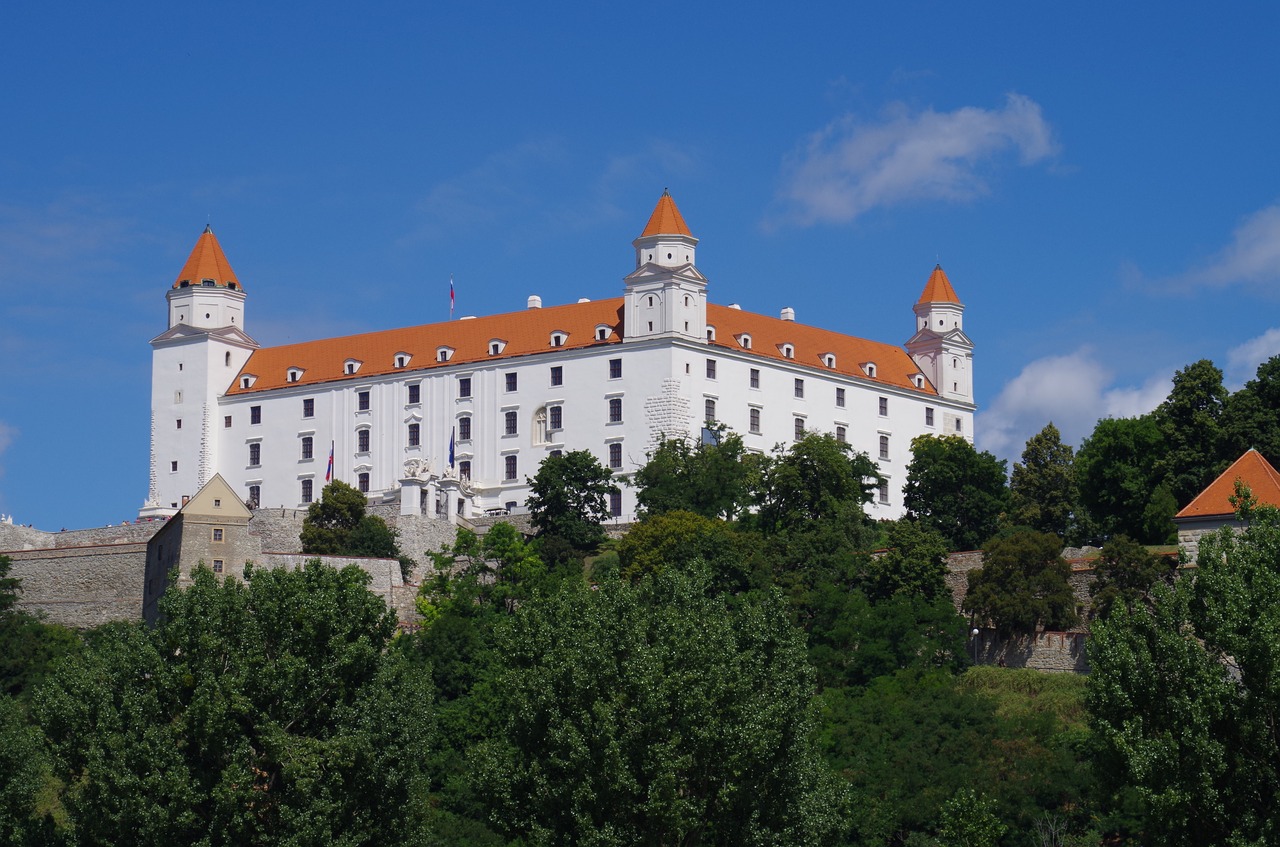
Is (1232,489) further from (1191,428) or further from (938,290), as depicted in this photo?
(938,290)

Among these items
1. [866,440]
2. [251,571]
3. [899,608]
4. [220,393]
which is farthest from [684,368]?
[251,571]

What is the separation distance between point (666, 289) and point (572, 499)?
1219 cm

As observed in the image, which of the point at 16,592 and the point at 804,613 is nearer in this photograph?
the point at 804,613

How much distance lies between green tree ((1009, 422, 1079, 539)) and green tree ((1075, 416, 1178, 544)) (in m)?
3.53

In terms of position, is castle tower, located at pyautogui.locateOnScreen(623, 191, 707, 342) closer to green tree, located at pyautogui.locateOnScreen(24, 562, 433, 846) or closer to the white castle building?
the white castle building

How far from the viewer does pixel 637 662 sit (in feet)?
118

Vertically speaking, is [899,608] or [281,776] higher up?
[899,608]

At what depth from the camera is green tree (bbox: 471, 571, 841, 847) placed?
3512 cm

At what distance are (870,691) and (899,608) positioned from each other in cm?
390

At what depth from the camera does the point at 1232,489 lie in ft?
167

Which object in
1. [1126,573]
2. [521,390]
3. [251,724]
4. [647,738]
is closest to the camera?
[647,738]

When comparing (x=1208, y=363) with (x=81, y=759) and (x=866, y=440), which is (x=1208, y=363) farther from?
(x=81, y=759)

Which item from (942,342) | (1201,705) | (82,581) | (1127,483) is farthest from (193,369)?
(1201,705)

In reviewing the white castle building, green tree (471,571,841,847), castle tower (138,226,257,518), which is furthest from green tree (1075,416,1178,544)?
castle tower (138,226,257,518)
